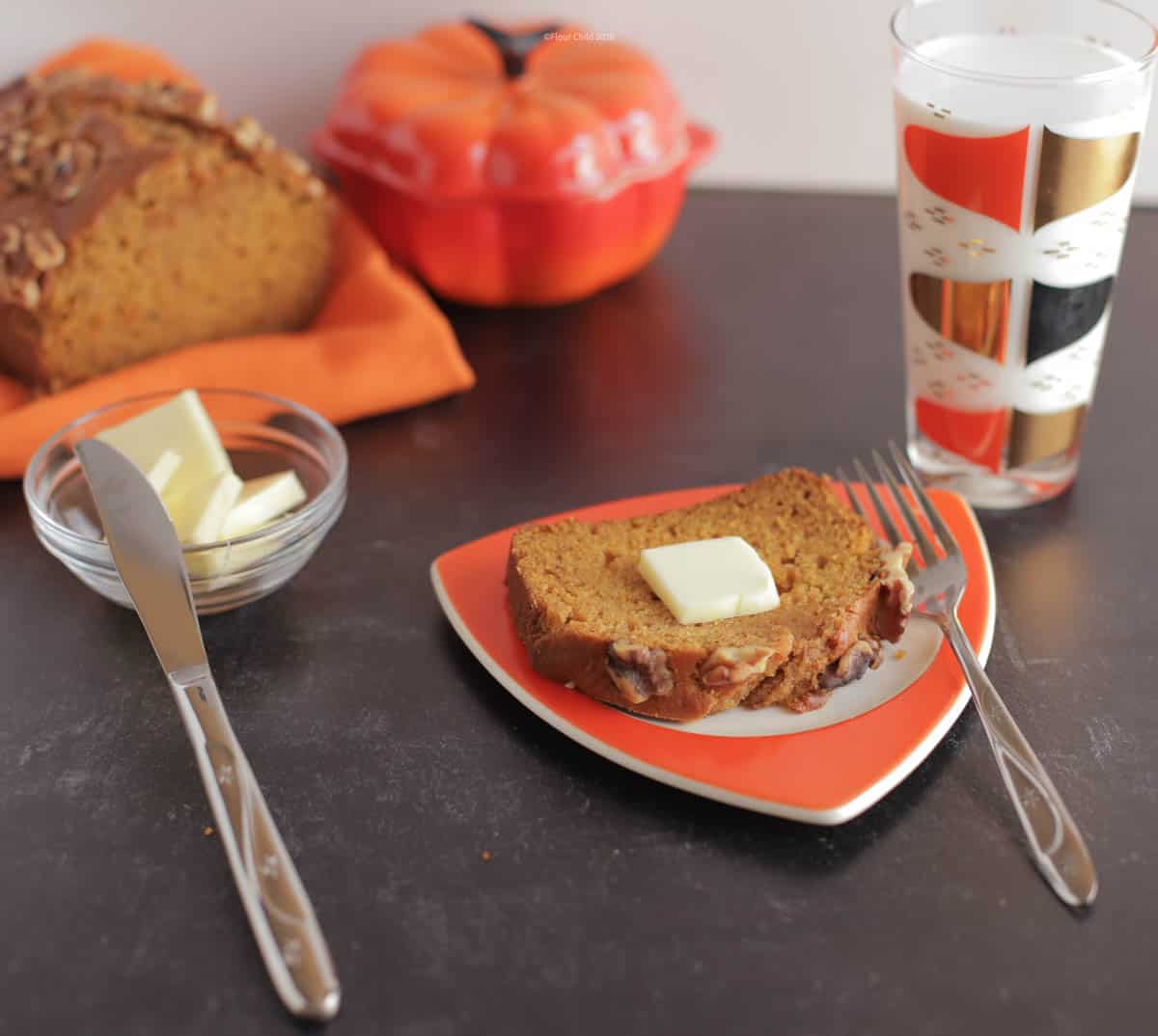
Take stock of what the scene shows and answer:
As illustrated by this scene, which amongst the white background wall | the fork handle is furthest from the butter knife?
the white background wall

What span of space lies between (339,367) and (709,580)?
67 centimetres

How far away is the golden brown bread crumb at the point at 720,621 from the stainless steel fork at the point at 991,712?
0.06m

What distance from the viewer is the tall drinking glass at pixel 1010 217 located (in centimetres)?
113

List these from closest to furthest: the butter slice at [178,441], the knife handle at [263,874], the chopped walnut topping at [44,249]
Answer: the knife handle at [263,874] → the butter slice at [178,441] → the chopped walnut topping at [44,249]

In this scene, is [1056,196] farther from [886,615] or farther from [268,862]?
[268,862]

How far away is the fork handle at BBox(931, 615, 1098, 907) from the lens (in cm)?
92

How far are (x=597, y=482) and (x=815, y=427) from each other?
279 mm

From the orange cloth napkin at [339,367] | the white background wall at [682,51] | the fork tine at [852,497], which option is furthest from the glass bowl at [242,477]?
the white background wall at [682,51]

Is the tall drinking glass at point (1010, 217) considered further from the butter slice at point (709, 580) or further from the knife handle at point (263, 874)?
the knife handle at point (263, 874)

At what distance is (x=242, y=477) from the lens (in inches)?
54.1

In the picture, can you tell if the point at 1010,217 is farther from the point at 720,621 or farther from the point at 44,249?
the point at 44,249

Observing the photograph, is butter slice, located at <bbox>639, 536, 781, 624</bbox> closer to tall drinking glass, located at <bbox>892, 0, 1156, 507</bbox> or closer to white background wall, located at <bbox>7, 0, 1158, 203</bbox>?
tall drinking glass, located at <bbox>892, 0, 1156, 507</bbox>

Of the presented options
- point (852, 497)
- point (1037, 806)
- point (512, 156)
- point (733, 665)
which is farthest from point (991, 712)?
point (512, 156)

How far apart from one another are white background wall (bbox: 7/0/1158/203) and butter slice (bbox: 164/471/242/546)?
998mm
